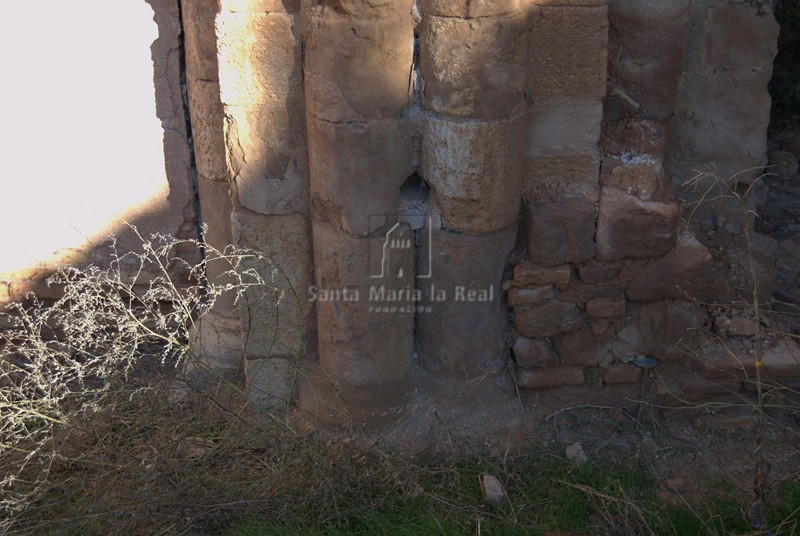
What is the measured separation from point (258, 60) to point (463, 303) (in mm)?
1185

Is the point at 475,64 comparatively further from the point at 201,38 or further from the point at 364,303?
the point at 201,38

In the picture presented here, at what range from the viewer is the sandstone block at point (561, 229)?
3578 mm

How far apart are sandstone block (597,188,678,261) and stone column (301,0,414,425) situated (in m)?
0.73

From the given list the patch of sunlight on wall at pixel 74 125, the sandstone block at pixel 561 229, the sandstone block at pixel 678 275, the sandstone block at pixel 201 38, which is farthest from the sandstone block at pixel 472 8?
the patch of sunlight on wall at pixel 74 125

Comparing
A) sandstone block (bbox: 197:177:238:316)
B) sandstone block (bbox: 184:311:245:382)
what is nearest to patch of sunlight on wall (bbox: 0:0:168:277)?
sandstone block (bbox: 197:177:238:316)

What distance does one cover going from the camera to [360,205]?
3.47 meters

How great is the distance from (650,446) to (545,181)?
1.11m

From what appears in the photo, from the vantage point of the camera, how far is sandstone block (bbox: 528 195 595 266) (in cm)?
358

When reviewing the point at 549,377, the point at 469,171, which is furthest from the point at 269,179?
the point at 549,377

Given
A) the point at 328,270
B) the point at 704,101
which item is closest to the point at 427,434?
the point at 328,270

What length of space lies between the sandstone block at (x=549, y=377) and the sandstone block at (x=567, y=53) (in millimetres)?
1079

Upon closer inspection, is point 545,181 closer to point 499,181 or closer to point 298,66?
point 499,181

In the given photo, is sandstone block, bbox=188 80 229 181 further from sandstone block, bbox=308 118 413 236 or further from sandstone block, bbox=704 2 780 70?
sandstone block, bbox=704 2 780 70

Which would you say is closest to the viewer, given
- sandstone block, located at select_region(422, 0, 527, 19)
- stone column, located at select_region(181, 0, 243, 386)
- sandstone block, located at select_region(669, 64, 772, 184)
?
sandstone block, located at select_region(422, 0, 527, 19)
